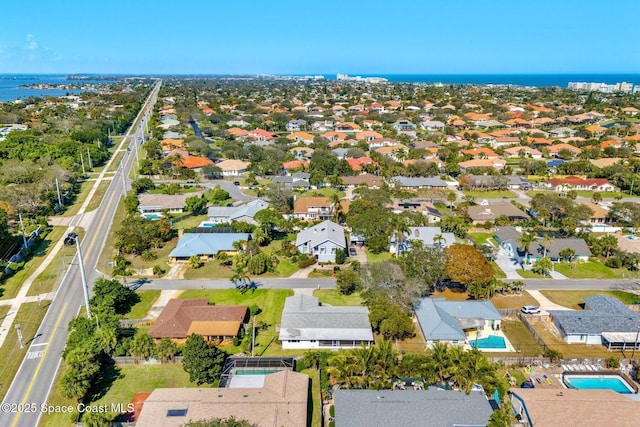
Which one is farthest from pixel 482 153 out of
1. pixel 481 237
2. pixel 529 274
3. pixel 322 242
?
pixel 322 242

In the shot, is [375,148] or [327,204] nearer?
[327,204]

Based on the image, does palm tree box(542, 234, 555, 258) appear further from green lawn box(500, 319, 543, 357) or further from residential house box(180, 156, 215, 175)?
residential house box(180, 156, 215, 175)

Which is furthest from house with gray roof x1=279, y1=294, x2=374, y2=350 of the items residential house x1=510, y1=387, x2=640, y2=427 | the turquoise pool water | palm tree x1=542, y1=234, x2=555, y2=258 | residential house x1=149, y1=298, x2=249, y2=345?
palm tree x1=542, y1=234, x2=555, y2=258

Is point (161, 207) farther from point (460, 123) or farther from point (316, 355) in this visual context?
point (460, 123)

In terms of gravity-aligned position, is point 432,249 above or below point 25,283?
above

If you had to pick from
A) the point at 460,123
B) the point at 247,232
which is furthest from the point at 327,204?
the point at 460,123

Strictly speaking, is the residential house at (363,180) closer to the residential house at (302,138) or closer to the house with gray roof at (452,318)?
the residential house at (302,138)

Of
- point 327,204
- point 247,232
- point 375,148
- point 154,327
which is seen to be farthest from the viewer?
point 375,148
